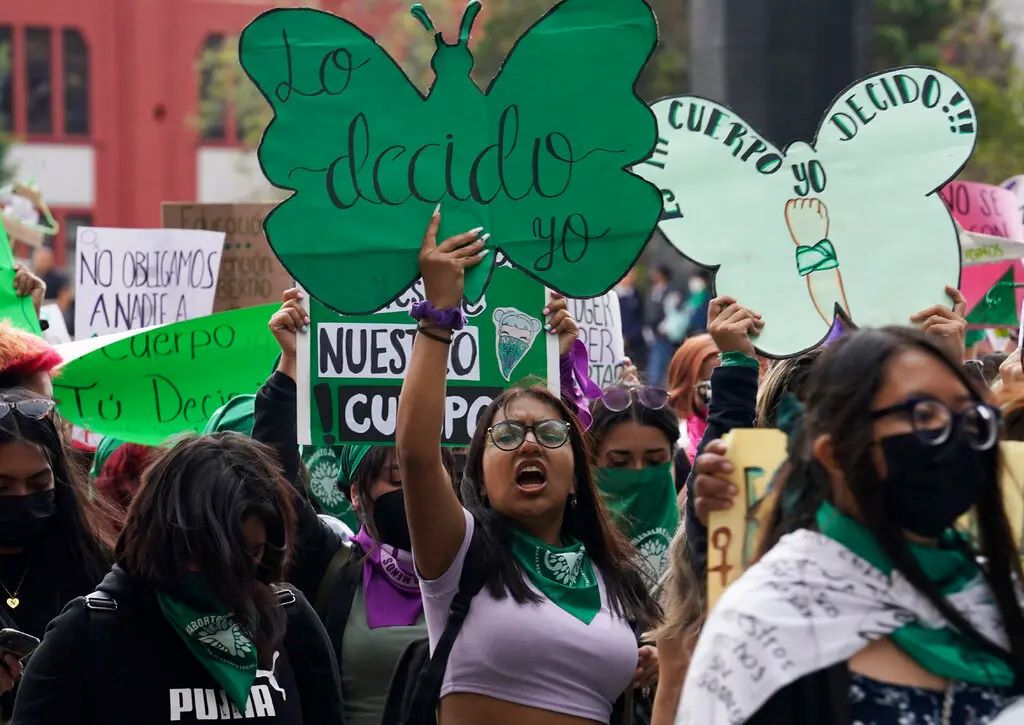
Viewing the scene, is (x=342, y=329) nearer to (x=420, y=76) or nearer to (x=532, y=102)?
(x=532, y=102)

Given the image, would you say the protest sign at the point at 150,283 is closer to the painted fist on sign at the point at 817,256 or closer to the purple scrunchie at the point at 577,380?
the purple scrunchie at the point at 577,380

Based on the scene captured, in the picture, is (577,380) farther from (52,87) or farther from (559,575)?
(52,87)

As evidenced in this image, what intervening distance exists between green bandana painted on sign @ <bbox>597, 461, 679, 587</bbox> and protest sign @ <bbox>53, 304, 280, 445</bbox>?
61.9 inches

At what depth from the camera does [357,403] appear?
4598 mm

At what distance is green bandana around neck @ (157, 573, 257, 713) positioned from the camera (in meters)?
3.58

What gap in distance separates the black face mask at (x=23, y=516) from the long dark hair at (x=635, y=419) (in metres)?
1.66

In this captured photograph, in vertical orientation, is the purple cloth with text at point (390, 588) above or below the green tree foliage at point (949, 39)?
below

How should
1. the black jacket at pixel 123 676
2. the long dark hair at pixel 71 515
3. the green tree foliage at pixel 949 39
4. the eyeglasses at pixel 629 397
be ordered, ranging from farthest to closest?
the green tree foliage at pixel 949 39, the eyeglasses at pixel 629 397, the long dark hair at pixel 71 515, the black jacket at pixel 123 676

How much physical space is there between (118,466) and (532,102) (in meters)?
2.47

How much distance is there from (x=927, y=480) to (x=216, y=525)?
5.13ft

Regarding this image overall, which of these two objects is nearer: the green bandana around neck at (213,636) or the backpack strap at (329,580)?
the green bandana around neck at (213,636)

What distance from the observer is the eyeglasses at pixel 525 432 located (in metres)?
4.07

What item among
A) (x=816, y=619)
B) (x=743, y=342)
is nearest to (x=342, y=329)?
(x=743, y=342)

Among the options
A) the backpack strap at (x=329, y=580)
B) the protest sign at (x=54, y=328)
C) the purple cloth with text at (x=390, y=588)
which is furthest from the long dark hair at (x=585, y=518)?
the protest sign at (x=54, y=328)
